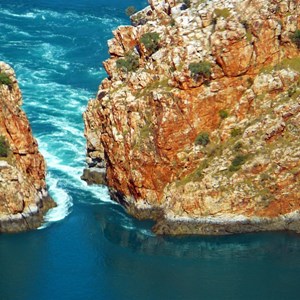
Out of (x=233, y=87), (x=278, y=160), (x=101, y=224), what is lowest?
(x=101, y=224)

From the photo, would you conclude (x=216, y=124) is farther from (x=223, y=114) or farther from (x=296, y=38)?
(x=296, y=38)

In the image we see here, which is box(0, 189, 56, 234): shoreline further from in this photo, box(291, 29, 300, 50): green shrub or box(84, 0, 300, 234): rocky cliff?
box(291, 29, 300, 50): green shrub

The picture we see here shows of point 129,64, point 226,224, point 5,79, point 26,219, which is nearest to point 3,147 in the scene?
point 5,79

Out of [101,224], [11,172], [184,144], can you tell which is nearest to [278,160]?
[184,144]

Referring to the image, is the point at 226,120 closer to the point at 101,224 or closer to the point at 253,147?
the point at 253,147

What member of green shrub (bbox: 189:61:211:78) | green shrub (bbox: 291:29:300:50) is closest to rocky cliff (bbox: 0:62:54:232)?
green shrub (bbox: 189:61:211:78)

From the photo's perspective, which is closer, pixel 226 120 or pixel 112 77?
pixel 226 120
